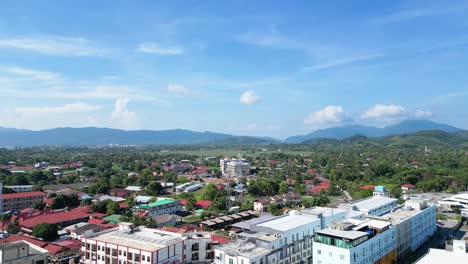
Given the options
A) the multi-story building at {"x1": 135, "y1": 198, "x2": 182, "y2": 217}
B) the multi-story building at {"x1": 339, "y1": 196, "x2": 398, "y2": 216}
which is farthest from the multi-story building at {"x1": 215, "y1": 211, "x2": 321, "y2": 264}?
the multi-story building at {"x1": 135, "y1": 198, "x2": 182, "y2": 217}

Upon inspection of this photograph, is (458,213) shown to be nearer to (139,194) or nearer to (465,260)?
(465,260)

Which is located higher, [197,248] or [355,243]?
[355,243]

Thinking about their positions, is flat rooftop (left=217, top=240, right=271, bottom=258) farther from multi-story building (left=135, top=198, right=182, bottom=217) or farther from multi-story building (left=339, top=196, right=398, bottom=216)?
multi-story building (left=135, top=198, right=182, bottom=217)

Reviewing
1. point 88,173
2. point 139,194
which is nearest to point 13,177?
point 88,173

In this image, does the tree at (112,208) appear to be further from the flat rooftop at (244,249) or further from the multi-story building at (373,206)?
the multi-story building at (373,206)

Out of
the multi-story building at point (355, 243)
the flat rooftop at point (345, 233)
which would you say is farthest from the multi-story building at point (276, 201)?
the flat rooftop at point (345, 233)

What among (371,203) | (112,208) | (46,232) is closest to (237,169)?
(112,208)

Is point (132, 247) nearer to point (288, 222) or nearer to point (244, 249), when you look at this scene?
point (244, 249)
